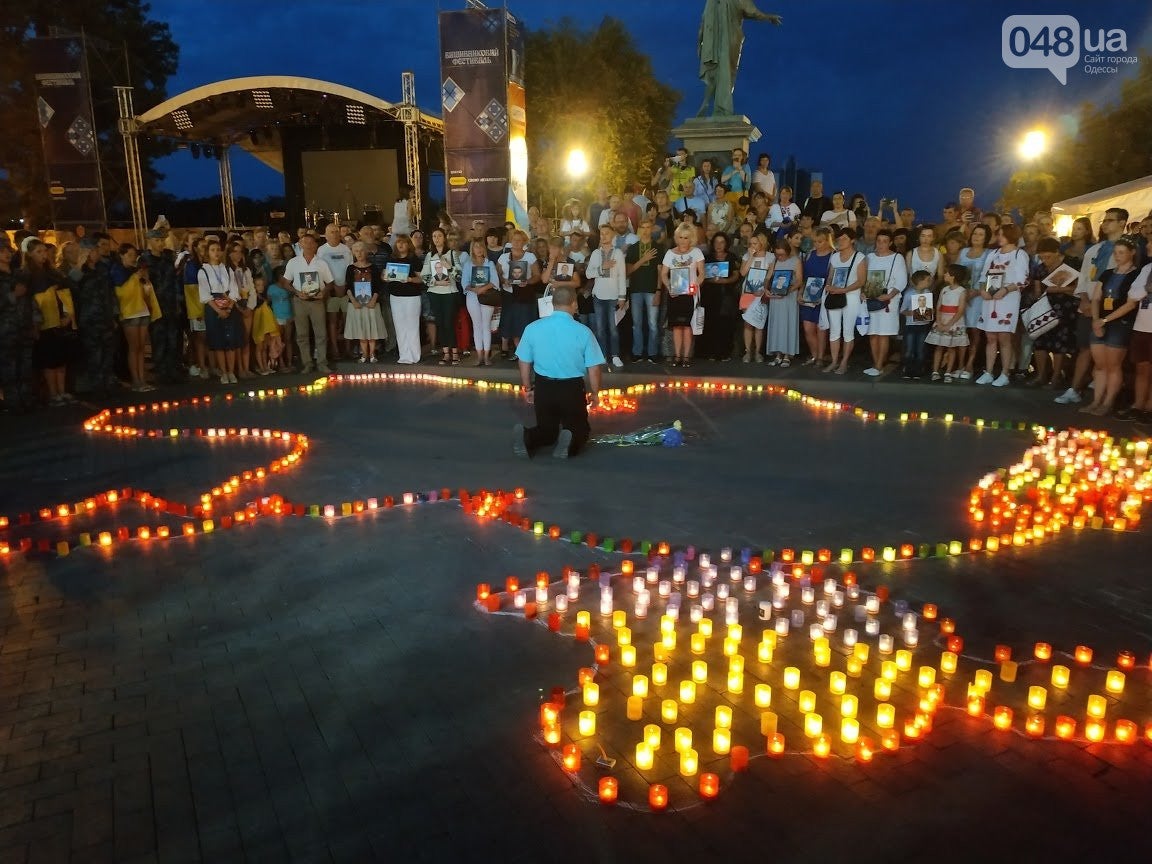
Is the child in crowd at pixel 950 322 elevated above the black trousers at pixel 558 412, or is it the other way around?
the child in crowd at pixel 950 322

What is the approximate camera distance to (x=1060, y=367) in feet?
37.8

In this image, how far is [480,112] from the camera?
18422 mm

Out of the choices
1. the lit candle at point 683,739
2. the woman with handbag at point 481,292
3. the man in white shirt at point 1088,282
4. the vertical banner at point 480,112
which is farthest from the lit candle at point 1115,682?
the vertical banner at point 480,112

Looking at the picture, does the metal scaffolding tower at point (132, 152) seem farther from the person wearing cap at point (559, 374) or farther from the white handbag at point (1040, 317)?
the white handbag at point (1040, 317)

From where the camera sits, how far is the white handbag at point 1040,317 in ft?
36.2

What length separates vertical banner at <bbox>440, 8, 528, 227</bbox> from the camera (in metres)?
18.1

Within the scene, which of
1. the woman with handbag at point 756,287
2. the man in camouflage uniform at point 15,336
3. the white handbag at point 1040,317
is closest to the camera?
the man in camouflage uniform at point 15,336

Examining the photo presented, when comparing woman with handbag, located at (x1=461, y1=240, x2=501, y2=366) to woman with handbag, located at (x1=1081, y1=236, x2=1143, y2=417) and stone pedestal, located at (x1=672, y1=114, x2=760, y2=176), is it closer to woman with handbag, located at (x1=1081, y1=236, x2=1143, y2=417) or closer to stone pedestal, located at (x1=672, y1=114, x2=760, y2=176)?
stone pedestal, located at (x1=672, y1=114, x2=760, y2=176)

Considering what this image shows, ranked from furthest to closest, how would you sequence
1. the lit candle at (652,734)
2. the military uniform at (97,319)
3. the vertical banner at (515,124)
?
the vertical banner at (515,124) < the military uniform at (97,319) < the lit candle at (652,734)

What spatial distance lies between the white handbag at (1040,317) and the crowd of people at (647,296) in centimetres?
2

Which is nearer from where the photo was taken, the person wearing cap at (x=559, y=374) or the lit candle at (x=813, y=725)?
the lit candle at (x=813, y=725)

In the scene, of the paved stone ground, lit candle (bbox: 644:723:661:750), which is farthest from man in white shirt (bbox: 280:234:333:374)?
lit candle (bbox: 644:723:661:750)

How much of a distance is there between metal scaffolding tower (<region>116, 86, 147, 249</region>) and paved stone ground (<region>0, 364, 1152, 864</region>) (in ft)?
65.8

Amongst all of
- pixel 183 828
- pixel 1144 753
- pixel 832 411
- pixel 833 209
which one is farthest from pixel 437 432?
pixel 833 209
